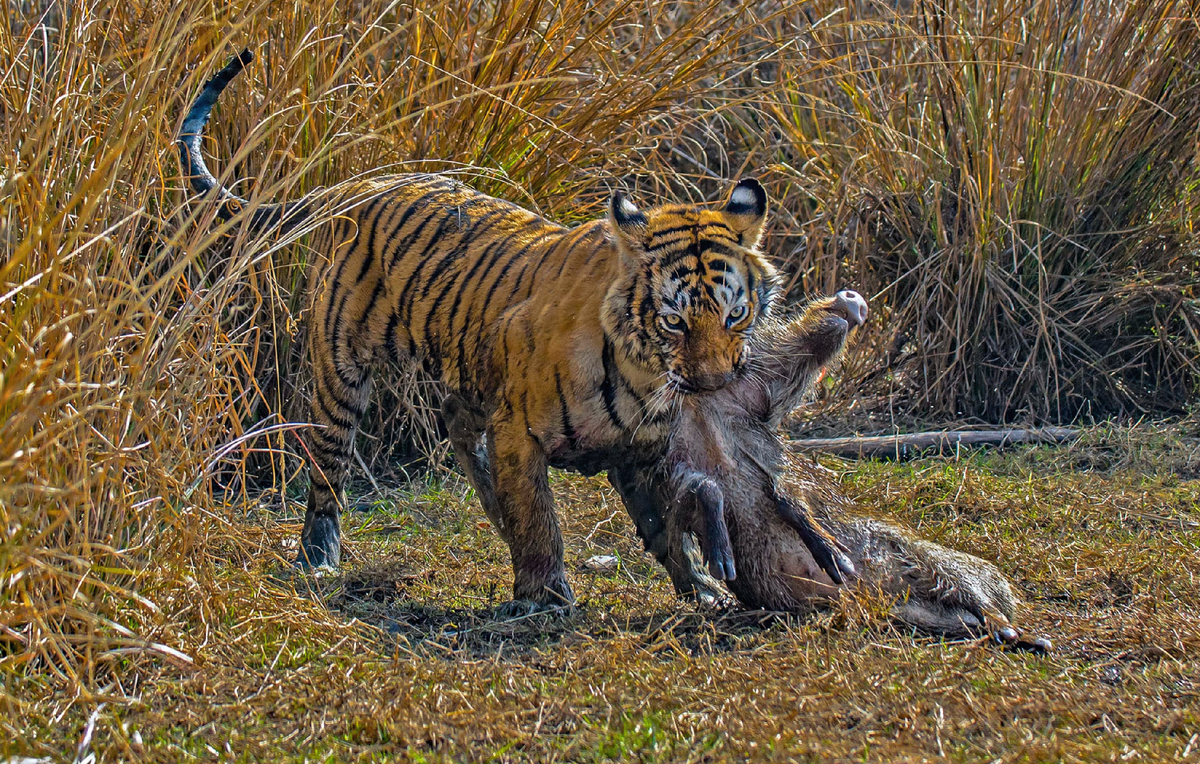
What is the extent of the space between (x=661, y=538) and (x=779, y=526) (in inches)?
17.2

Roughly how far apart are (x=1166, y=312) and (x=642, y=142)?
264cm

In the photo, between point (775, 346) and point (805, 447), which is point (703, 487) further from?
point (805, 447)

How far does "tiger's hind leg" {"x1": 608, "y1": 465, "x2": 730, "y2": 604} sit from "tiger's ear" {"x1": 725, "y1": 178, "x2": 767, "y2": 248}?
80cm

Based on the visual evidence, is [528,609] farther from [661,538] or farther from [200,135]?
[200,135]

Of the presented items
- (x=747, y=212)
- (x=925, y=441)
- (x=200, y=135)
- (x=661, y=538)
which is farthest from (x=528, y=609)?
(x=925, y=441)

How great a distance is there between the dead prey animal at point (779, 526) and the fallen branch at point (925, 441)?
1714 mm

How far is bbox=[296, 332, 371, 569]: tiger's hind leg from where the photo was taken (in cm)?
484

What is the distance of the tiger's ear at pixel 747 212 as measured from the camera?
4.20 meters

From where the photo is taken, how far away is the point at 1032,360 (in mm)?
6234

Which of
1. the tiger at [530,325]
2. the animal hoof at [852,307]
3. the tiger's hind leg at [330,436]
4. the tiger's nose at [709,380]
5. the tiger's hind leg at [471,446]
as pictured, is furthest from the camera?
the tiger's hind leg at [471,446]

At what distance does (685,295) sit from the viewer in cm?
389

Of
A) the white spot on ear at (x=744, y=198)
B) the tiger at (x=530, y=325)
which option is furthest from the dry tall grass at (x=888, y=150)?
the white spot on ear at (x=744, y=198)

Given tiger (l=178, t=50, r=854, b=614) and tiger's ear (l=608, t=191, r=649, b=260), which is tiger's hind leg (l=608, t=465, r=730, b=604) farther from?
tiger's ear (l=608, t=191, r=649, b=260)

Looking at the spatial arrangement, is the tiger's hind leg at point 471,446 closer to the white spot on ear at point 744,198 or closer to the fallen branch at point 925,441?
the white spot on ear at point 744,198
